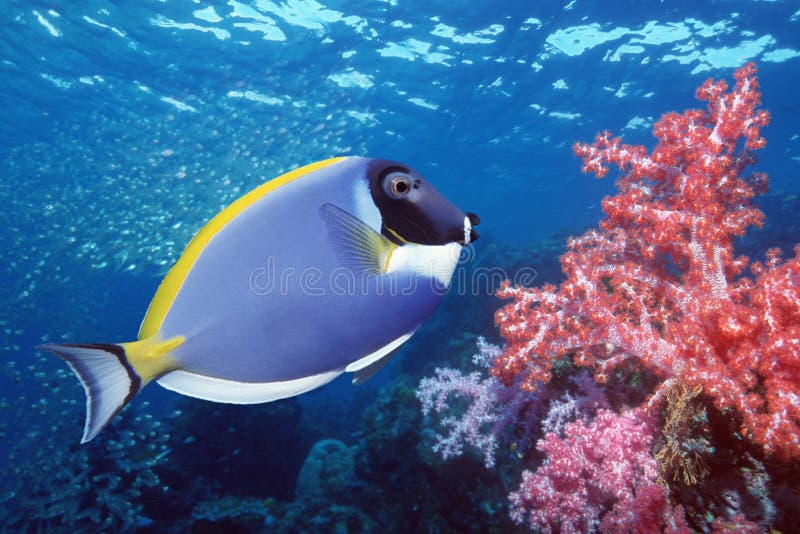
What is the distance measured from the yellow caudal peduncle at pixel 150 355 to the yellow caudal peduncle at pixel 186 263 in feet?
0.13

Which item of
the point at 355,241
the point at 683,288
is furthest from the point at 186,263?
the point at 683,288

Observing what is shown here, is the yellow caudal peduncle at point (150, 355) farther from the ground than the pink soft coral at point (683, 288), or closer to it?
closer to it

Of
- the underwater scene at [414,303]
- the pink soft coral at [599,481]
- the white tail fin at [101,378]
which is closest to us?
the white tail fin at [101,378]

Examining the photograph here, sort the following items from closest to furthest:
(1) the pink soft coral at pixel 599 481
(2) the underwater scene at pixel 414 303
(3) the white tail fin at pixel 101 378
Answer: (3) the white tail fin at pixel 101 378
(2) the underwater scene at pixel 414 303
(1) the pink soft coral at pixel 599 481

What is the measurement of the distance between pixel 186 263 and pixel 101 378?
0.26 meters

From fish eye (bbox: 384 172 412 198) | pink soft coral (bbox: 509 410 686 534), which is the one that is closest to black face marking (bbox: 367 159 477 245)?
fish eye (bbox: 384 172 412 198)

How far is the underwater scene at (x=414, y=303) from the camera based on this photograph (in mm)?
826

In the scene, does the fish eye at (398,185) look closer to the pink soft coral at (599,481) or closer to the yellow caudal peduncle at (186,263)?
the yellow caudal peduncle at (186,263)

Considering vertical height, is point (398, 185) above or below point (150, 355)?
above

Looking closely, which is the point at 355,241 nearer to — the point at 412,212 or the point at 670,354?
the point at 412,212

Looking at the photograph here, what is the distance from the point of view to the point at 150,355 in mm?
781

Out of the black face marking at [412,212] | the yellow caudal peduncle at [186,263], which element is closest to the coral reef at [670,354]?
the black face marking at [412,212]

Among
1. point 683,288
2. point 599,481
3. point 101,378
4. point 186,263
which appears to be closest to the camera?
point 101,378

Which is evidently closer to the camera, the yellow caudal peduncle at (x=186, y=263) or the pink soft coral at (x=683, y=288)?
the yellow caudal peduncle at (x=186, y=263)
